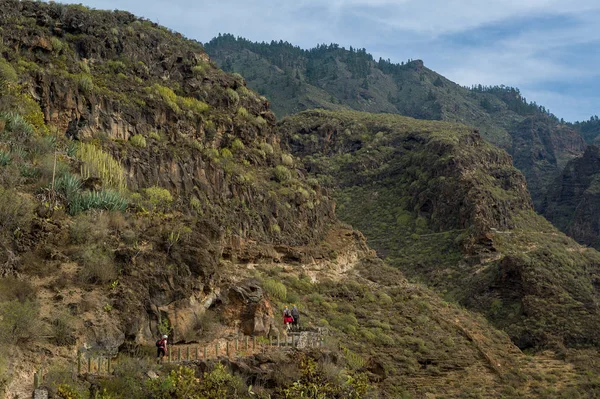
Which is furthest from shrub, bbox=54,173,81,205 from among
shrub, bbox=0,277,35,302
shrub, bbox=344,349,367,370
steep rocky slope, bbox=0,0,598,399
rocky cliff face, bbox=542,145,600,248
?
rocky cliff face, bbox=542,145,600,248

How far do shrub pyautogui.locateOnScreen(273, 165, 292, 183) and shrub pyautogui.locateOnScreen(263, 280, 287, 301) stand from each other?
1158 cm

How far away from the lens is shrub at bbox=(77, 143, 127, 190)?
26730 mm

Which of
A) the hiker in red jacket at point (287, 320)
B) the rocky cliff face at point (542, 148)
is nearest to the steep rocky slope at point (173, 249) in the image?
the hiker in red jacket at point (287, 320)

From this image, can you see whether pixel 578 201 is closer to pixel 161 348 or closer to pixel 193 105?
pixel 193 105

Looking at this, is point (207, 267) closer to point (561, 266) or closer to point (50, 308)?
point (50, 308)

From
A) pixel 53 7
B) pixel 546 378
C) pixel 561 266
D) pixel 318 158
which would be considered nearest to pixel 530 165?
pixel 318 158

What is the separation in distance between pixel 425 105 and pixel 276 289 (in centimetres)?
14848

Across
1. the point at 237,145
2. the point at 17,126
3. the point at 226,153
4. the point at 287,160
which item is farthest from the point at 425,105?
the point at 17,126

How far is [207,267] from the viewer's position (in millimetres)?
21547

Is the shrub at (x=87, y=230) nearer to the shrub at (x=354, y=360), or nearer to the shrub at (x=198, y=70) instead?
the shrub at (x=354, y=360)

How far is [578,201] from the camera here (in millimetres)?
106688

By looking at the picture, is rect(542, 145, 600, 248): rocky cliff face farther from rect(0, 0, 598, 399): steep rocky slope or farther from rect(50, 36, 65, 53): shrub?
rect(50, 36, 65, 53): shrub

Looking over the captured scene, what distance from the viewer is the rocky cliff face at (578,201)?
99250 mm

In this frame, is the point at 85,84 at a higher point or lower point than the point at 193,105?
lower
